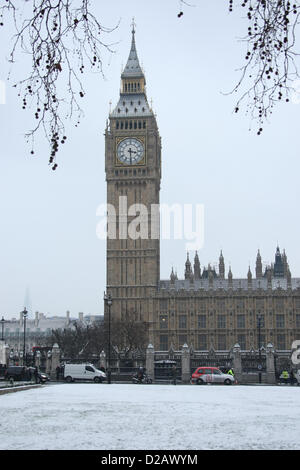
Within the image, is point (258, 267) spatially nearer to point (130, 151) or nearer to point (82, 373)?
point (130, 151)

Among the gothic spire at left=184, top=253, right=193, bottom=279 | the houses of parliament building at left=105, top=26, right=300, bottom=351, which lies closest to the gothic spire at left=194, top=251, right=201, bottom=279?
the gothic spire at left=184, top=253, right=193, bottom=279

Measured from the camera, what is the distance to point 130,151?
287 ft

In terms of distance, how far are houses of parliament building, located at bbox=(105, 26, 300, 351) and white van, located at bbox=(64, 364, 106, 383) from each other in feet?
123

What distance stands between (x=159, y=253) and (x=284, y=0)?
86.1 meters

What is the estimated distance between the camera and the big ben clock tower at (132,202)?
85.2 m

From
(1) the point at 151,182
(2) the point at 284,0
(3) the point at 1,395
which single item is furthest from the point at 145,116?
(2) the point at 284,0

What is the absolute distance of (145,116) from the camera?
289 ft

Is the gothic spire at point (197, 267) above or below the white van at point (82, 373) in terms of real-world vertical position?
above

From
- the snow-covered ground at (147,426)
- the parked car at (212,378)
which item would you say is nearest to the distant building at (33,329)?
the parked car at (212,378)

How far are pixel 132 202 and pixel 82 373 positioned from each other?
45321 millimetres

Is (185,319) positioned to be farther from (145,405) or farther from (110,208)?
(145,405)

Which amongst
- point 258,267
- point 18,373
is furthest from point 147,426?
point 258,267

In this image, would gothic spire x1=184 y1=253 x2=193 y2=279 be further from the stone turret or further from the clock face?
the clock face

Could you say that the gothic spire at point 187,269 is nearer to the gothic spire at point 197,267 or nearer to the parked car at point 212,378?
the gothic spire at point 197,267
